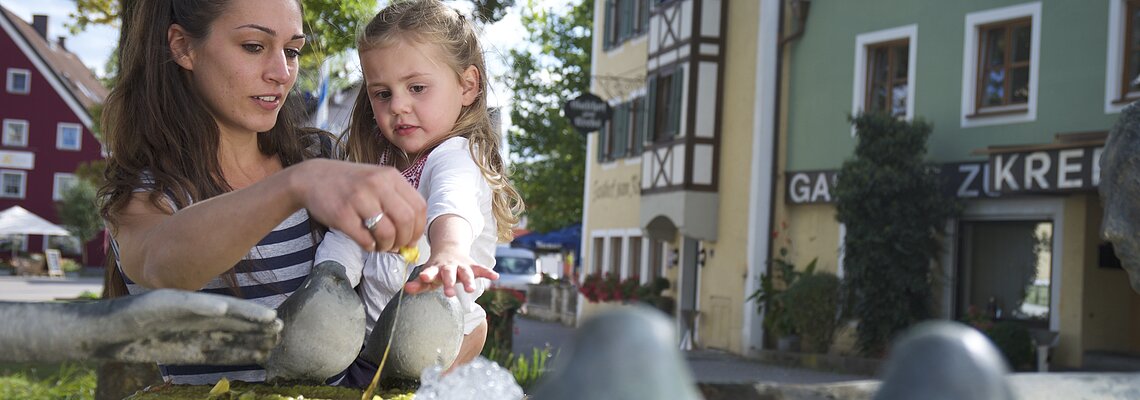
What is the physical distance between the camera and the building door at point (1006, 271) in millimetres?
14961

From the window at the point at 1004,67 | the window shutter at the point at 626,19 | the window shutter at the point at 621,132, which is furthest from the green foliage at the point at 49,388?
the window shutter at the point at 626,19

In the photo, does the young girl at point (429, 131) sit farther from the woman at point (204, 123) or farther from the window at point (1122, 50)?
the window at point (1122, 50)

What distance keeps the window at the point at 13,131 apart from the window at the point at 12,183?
1.16 m

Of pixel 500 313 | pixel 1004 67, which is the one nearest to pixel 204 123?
pixel 500 313

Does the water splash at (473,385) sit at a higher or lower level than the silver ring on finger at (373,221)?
lower

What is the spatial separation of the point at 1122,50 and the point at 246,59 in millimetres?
13046

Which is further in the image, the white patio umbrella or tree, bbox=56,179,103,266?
tree, bbox=56,179,103,266

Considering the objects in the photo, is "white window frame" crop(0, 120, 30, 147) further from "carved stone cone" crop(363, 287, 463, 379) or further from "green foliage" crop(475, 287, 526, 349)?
"carved stone cone" crop(363, 287, 463, 379)

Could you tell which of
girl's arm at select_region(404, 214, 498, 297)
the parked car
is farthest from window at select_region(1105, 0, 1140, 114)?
the parked car

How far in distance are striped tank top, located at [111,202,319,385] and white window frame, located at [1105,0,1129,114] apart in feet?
42.0

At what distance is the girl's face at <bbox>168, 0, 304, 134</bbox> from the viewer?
228 cm

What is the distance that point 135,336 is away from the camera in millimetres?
1149

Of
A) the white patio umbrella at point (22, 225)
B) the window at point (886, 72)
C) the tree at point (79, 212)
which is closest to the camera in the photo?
the window at point (886, 72)

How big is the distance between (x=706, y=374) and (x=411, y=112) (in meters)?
13.3
